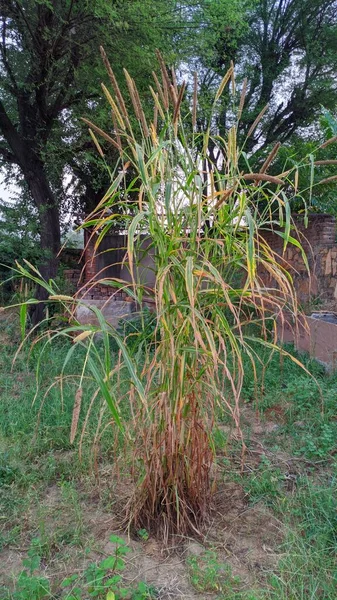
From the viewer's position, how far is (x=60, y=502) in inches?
93.7

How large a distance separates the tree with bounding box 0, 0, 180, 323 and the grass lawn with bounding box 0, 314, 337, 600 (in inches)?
168

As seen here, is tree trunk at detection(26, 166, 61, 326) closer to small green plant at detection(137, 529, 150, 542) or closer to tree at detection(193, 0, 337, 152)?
tree at detection(193, 0, 337, 152)

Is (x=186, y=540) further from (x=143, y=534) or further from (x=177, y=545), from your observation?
(x=143, y=534)

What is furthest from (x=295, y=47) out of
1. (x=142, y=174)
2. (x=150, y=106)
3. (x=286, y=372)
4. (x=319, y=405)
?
(x=142, y=174)

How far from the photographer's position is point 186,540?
204 centimetres

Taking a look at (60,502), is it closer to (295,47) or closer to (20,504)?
(20,504)

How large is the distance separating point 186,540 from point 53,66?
19.7 feet

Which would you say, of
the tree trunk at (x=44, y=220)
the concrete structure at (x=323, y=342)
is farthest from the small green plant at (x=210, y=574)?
the tree trunk at (x=44, y=220)

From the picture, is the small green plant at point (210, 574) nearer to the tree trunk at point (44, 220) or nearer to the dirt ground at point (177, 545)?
the dirt ground at point (177, 545)

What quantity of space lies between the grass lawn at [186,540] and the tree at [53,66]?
4264mm

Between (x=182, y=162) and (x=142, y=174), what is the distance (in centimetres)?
29

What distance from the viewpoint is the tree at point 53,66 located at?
5738 millimetres

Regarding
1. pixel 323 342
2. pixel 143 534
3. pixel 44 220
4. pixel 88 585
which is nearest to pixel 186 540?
pixel 143 534

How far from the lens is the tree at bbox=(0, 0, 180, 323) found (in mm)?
5738
